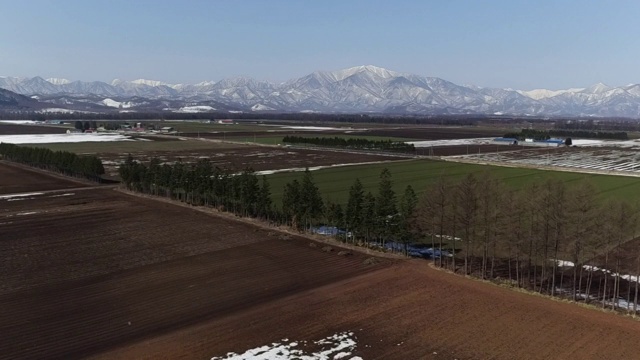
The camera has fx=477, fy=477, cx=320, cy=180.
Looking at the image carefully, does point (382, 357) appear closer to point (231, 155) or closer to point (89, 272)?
point (89, 272)

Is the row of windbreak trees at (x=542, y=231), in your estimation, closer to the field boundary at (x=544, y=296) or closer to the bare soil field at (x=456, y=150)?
the field boundary at (x=544, y=296)

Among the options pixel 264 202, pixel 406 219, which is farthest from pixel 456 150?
pixel 406 219

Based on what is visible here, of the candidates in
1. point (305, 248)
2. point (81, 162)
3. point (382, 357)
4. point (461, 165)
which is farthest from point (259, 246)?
point (461, 165)

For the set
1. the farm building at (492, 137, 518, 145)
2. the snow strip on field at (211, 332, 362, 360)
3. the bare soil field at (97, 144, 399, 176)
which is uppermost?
the farm building at (492, 137, 518, 145)

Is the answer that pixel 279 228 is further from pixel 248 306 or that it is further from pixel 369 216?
pixel 248 306

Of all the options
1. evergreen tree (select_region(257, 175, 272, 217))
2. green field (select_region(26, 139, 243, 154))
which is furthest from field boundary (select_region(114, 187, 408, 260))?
green field (select_region(26, 139, 243, 154))

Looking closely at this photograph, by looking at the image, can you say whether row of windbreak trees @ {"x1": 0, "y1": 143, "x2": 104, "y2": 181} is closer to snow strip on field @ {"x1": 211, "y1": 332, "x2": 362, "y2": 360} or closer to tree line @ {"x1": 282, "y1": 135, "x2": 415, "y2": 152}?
snow strip on field @ {"x1": 211, "y1": 332, "x2": 362, "y2": 360}
